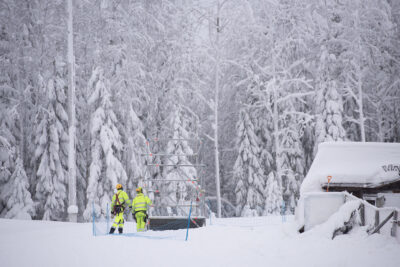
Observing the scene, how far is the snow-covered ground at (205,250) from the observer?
27.1 feet

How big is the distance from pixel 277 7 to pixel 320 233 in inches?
852

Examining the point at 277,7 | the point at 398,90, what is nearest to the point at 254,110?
the point at 277,7

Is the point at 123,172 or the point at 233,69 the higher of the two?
the point at 233,69

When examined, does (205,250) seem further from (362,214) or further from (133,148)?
(133,148)

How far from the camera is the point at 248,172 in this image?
98.6ft

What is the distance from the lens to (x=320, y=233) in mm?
10125

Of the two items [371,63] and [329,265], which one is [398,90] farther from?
[329,265]

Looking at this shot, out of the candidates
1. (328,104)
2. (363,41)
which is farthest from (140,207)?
(363,41)

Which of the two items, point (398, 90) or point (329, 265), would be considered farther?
point (398, 90)

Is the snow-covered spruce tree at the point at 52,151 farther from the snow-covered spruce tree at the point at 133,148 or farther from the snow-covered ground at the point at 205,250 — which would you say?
the snow-covered ground at the point at 205,250

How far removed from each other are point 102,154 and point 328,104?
14.3 meters

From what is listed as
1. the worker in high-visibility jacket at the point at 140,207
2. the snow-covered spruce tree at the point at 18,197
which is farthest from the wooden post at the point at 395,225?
the snow-covered spruce tree at the point at 18,197

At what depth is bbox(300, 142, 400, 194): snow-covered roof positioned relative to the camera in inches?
426

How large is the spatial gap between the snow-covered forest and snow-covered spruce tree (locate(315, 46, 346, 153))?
2.9 inches
